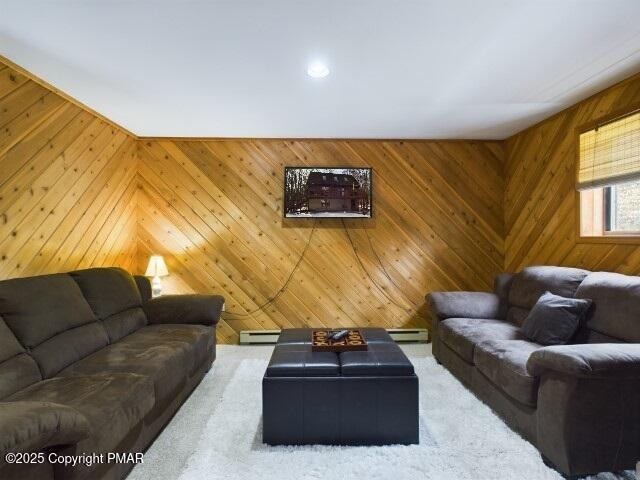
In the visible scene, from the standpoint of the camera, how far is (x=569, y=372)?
1746 millimetres

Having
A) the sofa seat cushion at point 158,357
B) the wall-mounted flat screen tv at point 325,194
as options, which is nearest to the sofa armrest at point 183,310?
the sofa seat cushion at point 158,357

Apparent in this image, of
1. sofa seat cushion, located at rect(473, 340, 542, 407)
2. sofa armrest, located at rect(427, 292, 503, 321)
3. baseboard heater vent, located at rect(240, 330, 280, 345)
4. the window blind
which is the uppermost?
the window blind

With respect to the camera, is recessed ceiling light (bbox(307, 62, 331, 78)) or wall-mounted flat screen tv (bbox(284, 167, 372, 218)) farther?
wall-mounted flat screen tv (bbox(284, 167, 372, 218))

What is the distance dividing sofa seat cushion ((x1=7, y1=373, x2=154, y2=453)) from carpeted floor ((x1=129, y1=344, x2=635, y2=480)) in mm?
380

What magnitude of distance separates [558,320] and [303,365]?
1833 mm

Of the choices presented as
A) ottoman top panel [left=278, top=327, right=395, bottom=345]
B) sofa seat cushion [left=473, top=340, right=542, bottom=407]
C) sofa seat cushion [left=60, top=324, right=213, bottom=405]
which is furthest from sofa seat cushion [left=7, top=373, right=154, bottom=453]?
sofa seat cushion [left=473, top=340, right=542, bottom=407]

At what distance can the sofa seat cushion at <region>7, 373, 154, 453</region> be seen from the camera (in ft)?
5.16

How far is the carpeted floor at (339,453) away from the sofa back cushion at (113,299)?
83 cm

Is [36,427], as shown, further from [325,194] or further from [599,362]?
[325,194]

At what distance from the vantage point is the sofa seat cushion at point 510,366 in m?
2.04

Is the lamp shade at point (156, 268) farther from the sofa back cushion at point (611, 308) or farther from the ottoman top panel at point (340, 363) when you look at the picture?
the sofa back cushion at point (611, 308)

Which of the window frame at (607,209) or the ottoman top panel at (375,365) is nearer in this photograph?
the ottoman top panel at (375,365)

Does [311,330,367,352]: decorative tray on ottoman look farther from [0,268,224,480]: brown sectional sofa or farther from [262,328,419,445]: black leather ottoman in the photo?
[0,268,224,480]: brown sectional sofa

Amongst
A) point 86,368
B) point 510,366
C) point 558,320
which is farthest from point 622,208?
point 86,368
